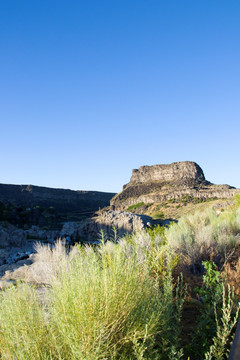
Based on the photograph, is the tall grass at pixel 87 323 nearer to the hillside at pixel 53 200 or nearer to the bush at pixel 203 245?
the bush at pixel 203 245

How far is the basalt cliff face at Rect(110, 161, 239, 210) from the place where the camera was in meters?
76.6

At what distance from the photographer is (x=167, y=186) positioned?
9088 cm

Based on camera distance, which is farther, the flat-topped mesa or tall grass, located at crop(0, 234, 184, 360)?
the flat-topped mesa

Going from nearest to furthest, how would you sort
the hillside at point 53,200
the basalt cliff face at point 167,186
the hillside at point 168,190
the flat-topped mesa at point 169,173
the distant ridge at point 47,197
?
the hillside at point 53,200 < the hillside at point 168,190 < the basalt cliff face at point 167,186 < the distant ridge at point 47,197 < the flat-topped mesa at point 169,173

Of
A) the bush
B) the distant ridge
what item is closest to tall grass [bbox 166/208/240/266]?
the bush

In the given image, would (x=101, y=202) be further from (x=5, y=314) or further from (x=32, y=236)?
(x=5, y=314)

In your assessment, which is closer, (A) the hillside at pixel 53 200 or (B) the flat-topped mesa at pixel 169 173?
(A) the hillside at pixel 53 200

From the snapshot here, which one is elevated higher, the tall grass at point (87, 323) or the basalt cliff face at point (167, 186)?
the basalt cliff face at point (167, 186)

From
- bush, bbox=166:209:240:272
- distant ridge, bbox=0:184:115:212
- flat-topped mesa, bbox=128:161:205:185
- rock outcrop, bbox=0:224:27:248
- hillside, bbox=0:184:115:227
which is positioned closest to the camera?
bush, bbox=166:209:240:272

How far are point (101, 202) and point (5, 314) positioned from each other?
101 meters

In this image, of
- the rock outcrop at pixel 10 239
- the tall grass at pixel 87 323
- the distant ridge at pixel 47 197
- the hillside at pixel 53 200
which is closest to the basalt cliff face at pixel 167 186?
the distant ridge at pixel 47 197

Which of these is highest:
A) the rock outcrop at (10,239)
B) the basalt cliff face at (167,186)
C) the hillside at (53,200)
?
the basalt cliff face at (167,186)

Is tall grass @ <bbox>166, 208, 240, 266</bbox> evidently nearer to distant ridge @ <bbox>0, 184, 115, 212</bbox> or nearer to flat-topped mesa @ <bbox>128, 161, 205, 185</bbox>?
distant ridge @ <bbox>0, 184, 115, 212</bbox>

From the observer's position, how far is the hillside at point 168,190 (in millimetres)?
69463
